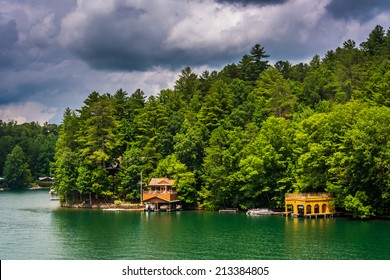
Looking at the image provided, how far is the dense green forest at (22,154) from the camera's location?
115250 millimetres

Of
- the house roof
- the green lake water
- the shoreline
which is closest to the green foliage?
the shoreline

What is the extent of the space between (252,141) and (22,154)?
76.2m

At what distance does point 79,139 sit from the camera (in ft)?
230

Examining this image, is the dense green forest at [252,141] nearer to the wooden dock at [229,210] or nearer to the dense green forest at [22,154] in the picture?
the wooden dock at [229,210]

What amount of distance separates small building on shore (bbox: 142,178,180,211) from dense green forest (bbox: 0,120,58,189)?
2235 inches

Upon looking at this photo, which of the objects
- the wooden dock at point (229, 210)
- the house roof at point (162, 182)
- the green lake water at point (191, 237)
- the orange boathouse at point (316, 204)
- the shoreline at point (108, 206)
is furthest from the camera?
the shoreline at point (108, 206)

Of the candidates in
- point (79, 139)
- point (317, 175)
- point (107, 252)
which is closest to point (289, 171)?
→ point (317, 175)

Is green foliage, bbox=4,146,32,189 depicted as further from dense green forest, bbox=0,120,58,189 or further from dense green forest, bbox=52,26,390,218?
dense green forest, bbox=52,26,390,218

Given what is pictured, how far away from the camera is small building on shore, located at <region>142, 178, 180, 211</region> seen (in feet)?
198

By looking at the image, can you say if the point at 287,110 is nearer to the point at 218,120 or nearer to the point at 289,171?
the point at 218,120

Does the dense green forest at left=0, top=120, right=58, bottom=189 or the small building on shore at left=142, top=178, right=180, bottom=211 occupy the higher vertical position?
the dense green forest at left=0, top=120, right=58, bottom=189

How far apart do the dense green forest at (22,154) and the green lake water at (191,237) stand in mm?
62888

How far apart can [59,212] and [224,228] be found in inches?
1018

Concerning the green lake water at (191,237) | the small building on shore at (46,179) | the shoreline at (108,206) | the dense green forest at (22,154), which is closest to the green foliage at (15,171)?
the dense green forest at (22,154)
